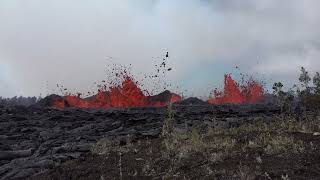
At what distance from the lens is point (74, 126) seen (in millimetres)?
15828

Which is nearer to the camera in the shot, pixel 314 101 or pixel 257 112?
pixel 314 101

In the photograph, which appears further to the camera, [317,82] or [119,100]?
[119,100]

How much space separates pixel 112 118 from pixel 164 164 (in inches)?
242

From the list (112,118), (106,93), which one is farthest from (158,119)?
(106,93)

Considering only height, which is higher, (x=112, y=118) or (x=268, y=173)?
(x=112, y=118)

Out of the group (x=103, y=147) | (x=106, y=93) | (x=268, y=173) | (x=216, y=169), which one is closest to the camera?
(x=268, y=173)

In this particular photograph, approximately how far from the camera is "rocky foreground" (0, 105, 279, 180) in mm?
12602

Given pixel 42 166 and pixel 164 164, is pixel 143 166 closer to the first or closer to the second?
pixel 164 164

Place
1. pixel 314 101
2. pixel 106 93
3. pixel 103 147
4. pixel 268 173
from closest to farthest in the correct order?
pixel 268 173, pixel 103 147, pixel 314 101, pixel 106 93

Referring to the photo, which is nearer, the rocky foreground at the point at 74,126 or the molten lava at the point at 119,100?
Result: the rocky foreground at the point at 74,126

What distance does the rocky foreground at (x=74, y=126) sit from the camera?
41.3ft

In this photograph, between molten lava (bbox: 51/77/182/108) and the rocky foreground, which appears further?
molten lava (bbox: 51/77/182/108)

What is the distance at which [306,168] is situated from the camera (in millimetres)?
9133

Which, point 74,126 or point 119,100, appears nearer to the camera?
point 74,126
